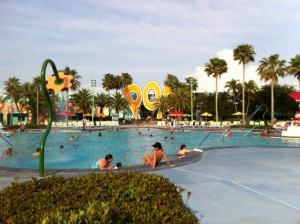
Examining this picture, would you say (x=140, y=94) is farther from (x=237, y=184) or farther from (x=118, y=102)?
(x=237, y=184)

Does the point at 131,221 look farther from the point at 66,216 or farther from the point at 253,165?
the point at 253,165

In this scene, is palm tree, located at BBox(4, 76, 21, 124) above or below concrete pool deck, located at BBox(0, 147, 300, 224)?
above

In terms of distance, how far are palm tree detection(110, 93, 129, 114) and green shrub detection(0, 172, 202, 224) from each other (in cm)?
7867

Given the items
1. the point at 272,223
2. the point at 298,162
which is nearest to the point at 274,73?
the point at 298,162

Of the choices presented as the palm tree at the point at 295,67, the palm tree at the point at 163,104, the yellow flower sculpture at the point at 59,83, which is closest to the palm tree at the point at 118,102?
the palm tree at the point at 163,104

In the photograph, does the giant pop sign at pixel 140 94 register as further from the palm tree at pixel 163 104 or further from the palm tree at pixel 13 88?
the palm tree at pixel 13 88

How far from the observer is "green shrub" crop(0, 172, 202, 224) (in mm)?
3066

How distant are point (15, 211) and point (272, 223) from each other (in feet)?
13.2

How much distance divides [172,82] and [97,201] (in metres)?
87.9

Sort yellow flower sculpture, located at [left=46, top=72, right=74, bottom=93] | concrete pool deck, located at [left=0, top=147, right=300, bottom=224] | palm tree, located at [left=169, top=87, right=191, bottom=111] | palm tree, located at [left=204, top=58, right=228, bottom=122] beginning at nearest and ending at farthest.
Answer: concrete pool deck, located at [left=0, top=147, right=300, bottom=224]
yellow flower sculpture, located at [left=46, top=72, right=74, bottom=93]
palm tree, located at [left=204, top=58, right=228, bottom=122]
palm tree, located at [left=169, top=87, right=191, bottom=111]

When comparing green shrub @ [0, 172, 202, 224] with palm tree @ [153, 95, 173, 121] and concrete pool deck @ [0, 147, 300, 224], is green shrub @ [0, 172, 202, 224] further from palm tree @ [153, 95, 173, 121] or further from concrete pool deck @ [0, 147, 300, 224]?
palm tree @ [153, 95, 173, 121]

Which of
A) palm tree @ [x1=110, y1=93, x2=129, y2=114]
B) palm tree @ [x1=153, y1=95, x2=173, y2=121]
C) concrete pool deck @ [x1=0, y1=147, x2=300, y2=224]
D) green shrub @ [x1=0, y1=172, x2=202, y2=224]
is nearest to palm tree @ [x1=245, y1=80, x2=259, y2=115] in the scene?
palm tree @ [x1=153, y1=95, x2=173, y2=121]

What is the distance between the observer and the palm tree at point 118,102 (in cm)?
8409

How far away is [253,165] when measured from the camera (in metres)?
11.8
